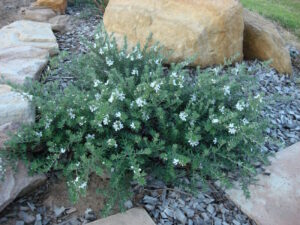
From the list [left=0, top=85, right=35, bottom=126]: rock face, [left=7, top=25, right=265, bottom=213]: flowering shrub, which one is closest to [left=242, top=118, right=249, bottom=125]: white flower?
[left=7, top=25, right=265, bottom=213]: flowering shrub

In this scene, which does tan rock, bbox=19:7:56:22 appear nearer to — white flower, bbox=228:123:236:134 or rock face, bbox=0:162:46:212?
rock face, bbox=0:162:46:212

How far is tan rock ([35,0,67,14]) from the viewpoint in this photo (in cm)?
465

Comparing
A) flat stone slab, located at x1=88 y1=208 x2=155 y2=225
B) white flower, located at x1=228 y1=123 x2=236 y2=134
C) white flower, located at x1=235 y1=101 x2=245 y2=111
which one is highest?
white flower, located at x1=235 y1=101 x2=245 y2=111

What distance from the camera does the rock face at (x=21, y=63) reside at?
9.92 feet

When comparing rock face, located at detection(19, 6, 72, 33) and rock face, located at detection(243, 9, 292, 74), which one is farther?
rock face, located at detection(19, 6, 72, 33)

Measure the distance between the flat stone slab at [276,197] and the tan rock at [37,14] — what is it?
3.40 metres

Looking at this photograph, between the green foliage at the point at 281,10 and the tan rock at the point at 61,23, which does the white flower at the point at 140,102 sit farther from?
the green foliage at the point at 281,10

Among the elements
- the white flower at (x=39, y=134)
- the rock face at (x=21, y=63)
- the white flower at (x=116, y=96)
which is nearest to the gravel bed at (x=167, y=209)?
the white flower at (x=39, y=134)

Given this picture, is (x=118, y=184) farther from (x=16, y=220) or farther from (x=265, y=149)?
(x=265, y=149)

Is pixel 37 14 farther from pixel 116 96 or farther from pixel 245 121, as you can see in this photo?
pixel 245 121

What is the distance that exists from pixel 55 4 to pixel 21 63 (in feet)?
5.72

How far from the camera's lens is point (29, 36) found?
383 cm

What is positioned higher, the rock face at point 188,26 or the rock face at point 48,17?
the rock face at point 188,26

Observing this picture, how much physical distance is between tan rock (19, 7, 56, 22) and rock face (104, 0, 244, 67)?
4.16 feet
